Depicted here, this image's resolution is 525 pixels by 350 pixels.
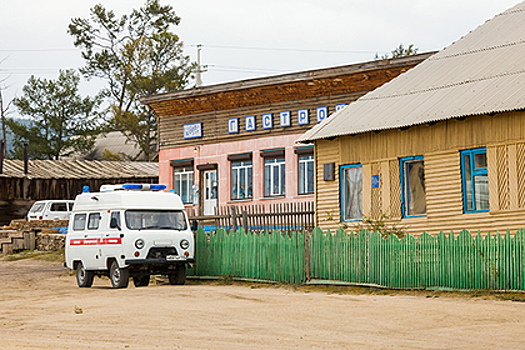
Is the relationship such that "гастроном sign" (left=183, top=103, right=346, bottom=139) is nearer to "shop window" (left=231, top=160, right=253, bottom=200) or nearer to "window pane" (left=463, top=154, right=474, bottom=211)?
"shop window" (left=231, top=160, right=253, bottom=200)

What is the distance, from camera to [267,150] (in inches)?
1234

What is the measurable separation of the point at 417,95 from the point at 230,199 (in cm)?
1248

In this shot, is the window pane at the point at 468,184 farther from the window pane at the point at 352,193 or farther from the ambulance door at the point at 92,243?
the ambulance door at the point at 92,243

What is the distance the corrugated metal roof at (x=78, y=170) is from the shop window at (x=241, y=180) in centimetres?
1838

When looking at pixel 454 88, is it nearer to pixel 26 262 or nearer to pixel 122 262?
pixel 122 262

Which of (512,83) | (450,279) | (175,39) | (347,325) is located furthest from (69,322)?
(175,39)

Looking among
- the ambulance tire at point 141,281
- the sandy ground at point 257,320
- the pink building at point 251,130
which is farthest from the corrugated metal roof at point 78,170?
the sandy ground at point 257,320

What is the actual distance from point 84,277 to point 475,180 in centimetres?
1022

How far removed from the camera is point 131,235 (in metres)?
19.1

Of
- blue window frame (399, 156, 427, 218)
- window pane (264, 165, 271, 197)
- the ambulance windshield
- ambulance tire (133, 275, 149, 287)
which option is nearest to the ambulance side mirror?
the ambulance windshield

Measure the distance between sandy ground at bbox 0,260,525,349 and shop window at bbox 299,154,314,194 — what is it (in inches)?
462

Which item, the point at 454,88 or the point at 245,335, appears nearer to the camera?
the point at 245,335

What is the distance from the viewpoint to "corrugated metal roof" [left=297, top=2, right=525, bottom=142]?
761 inches

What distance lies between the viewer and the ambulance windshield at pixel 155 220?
19438 mm
